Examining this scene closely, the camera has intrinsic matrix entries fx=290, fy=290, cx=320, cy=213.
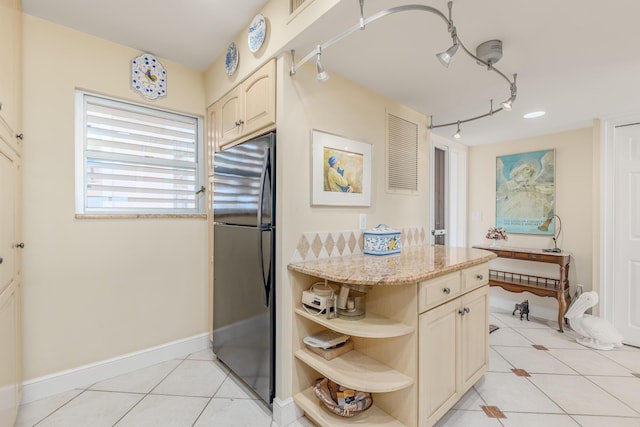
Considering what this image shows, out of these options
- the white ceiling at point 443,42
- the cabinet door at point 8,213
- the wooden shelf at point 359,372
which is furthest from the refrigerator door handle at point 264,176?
the cabinet door at point 8,213

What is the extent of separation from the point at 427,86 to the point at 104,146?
8.14ft

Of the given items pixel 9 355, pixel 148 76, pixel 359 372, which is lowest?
pixel 359 372

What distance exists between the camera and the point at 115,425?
66.3 inches

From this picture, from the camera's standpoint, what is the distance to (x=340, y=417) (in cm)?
157

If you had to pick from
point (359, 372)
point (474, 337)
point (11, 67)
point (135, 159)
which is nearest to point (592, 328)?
point (474, 337)

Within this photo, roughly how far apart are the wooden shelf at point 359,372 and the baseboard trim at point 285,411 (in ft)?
0.90

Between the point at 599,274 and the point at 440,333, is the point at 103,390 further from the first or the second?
the point at 599,274

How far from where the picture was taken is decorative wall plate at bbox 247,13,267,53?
1.76m

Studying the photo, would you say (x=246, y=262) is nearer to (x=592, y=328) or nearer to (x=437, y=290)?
(x=437, y=290)

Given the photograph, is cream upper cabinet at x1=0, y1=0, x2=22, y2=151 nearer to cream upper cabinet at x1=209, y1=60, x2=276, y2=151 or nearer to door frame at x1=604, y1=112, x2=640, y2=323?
cream upper cabinet at x1=209, y1=60, x2=276, y2=151

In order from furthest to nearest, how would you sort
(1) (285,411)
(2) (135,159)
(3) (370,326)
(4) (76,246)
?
(2) (135,159) < (4) (76,246) < (1) (285,411) < (3) (370,326)

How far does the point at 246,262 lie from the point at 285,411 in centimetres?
92

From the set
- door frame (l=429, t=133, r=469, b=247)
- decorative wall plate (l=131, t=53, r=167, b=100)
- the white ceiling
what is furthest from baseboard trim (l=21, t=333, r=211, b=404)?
door frame (l=429, t=133, r=469, b=247)

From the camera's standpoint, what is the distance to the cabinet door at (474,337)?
1794 mm
